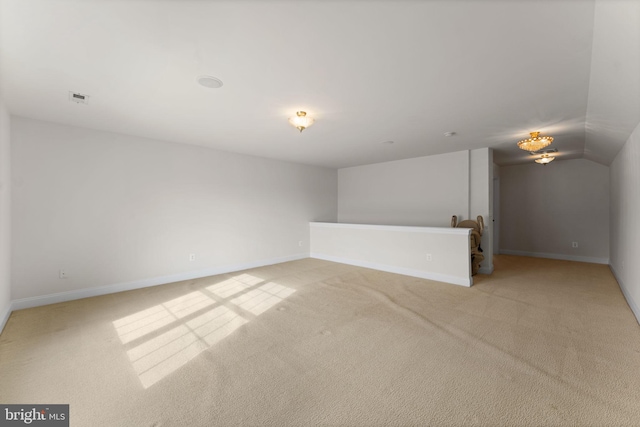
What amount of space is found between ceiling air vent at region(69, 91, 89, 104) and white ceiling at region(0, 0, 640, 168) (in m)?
0.06

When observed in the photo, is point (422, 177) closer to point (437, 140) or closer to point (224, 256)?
point (437, 140)

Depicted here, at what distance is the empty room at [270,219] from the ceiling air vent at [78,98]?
0.03 meters

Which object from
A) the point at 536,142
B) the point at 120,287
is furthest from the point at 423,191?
the point at 120,287

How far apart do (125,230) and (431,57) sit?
15.1 ft

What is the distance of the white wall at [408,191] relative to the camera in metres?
5.14

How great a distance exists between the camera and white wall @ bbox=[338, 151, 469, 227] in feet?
16.9

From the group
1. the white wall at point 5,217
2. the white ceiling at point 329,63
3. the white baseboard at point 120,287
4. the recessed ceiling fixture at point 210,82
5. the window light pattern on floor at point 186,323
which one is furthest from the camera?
the white baseboard at point 120,287

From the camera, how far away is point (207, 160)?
15.7ft

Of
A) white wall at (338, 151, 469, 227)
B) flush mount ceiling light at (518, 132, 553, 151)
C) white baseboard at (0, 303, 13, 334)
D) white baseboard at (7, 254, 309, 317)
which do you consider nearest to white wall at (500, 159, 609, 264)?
white wall at (338, 151, 469, 227)

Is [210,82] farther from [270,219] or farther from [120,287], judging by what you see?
[270,219]

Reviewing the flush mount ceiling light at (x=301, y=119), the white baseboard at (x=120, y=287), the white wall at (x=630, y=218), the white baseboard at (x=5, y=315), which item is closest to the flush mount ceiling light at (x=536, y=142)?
the white wall at (x=630, y=218)

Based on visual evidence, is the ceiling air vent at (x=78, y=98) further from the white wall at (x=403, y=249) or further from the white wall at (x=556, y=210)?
the white wall at (x=556, y=210)

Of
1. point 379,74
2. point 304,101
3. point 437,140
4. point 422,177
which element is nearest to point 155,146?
point 304,101

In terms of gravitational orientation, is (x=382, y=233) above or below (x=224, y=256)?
above
